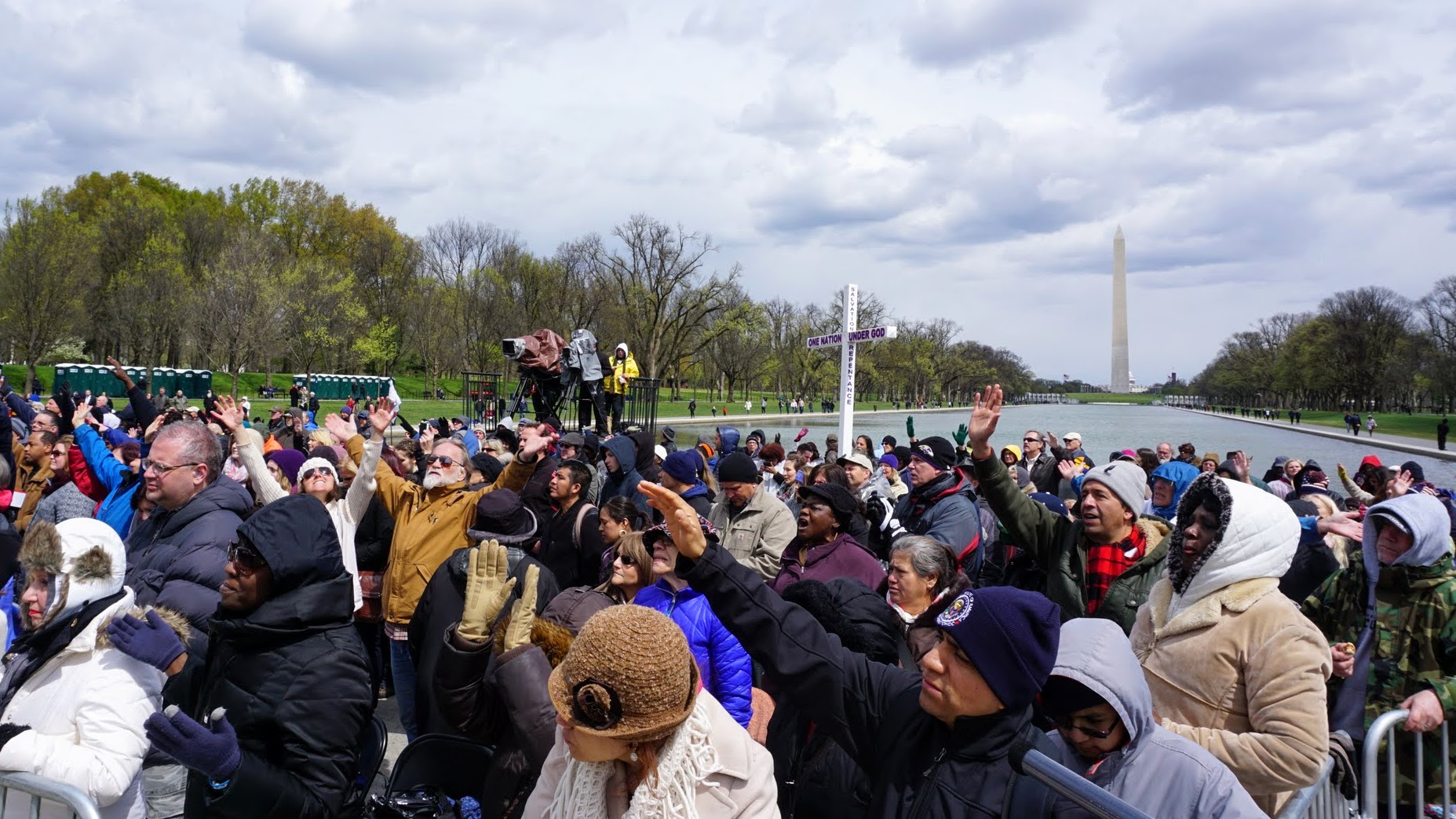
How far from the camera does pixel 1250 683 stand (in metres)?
2.63

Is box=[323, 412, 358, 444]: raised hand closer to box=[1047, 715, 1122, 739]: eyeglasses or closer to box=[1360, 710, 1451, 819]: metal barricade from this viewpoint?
box=[1047, 715, 1122, 739]: eyeglasses

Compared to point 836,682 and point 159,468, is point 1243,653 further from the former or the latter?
point 159,468

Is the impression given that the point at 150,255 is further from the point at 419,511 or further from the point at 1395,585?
the point at 1395,585

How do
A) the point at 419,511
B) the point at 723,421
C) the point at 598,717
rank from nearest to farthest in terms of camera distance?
the point at 598,717, the point at 419,511, the point at 723,421

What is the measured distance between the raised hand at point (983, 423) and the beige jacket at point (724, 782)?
2608 millimetres

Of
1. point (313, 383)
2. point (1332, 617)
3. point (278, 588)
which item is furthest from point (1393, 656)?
point (313, 383)

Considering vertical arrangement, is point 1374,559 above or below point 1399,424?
above

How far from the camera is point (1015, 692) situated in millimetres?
2098

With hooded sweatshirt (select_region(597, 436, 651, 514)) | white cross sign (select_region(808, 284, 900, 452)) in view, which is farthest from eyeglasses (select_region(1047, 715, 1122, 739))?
white cross sign (select_region(808, 284, 900, 452))

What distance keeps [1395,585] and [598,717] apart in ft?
10.7

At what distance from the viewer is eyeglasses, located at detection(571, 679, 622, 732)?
183cm

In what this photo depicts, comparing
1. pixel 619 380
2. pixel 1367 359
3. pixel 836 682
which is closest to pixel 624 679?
pixel 836 682

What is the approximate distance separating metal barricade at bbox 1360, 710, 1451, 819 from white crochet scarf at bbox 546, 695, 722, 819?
7.70 feet

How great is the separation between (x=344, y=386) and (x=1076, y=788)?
54.8 meters
